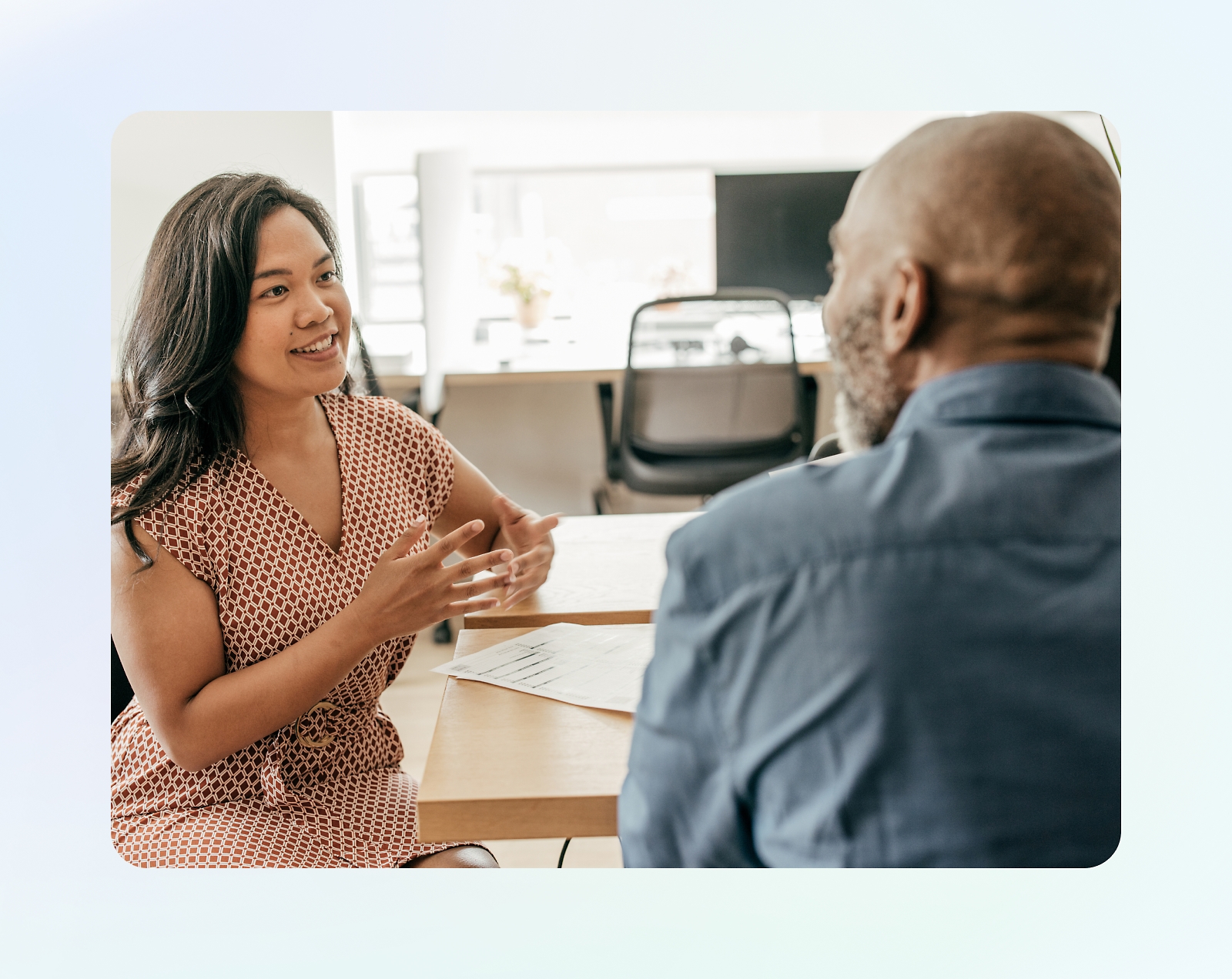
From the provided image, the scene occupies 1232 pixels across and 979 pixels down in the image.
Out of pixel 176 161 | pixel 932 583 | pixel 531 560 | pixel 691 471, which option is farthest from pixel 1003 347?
pixel 691 471

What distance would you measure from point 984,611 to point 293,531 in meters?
0.70

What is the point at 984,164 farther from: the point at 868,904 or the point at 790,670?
the point at 868,904

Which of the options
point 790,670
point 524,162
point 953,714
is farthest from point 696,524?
point 524,162

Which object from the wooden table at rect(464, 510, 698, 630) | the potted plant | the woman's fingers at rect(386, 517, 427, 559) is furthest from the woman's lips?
the potted plant

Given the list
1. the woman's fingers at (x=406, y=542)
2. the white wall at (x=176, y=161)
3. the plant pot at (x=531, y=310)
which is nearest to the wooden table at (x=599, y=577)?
the woman's fingers at (x=406, y=542)

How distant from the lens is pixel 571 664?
1.05 metres

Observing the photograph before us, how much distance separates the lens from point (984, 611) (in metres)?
0.72

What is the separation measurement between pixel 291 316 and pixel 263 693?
0.38 meters

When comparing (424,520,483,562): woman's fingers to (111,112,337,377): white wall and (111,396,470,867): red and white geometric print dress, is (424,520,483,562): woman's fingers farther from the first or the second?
(111,112,337,377): white wall

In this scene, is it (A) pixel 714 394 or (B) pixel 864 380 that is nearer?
(B) pixel 864 380

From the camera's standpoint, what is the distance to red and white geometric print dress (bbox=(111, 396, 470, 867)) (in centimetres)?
105

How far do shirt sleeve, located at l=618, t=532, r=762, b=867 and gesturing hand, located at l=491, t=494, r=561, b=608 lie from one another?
428 millimetres

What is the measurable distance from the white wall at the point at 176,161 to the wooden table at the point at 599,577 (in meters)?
0.48

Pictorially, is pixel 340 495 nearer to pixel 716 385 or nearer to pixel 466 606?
pixel 466 606
